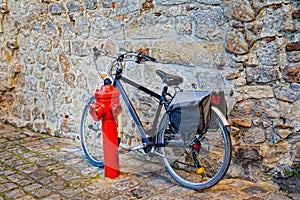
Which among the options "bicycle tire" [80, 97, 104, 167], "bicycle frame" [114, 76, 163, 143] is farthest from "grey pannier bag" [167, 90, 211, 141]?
"bicycle tire" [80, 97, 104, 167]

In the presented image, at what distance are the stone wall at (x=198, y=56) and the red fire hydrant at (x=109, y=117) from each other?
0.46m

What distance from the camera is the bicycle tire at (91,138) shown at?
403 centimetres

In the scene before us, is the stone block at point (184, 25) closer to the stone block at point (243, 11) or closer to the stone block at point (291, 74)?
the stone block at point (243, 11)

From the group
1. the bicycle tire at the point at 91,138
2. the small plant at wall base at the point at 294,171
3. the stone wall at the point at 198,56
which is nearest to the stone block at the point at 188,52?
the stone wall at the point at 198,56

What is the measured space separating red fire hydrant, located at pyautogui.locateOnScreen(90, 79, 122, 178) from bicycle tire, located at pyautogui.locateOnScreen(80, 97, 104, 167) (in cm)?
26

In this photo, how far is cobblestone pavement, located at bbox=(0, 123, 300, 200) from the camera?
3.25 m

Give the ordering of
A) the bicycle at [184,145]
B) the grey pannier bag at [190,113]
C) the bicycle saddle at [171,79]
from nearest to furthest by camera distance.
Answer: the grey pannier bag at [190,113]
the bicycle at [184,145]
the bicycle saddle at [171,79]

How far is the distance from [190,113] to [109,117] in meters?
0.78

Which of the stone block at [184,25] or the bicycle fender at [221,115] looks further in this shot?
the stone block at [184,25]

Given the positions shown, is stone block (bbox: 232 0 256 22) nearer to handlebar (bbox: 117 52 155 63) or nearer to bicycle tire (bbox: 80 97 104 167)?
handlebar (bbox: 117 52 155 63)

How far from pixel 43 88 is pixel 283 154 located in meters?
3.10

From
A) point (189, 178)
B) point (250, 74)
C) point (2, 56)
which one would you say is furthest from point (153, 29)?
point (2, 56)

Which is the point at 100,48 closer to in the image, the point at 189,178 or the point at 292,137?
the point at 189,178

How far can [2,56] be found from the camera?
561cm
